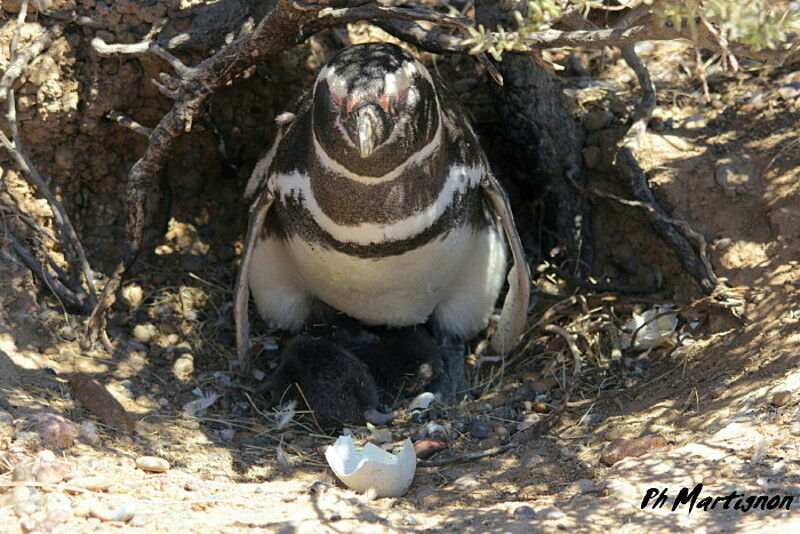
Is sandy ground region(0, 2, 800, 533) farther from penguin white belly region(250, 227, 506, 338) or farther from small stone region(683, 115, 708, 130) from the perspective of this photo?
penguin white belly region(250, 227, 506, 338)

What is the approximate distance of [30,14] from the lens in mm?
3455

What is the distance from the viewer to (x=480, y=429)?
3.18 metres

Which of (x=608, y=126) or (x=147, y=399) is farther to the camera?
(x=608, y=126)

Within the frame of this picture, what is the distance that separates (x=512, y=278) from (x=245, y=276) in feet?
3.28

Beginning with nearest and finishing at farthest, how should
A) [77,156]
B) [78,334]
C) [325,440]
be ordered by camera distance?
[325,440] → [78,334] → [77,156]

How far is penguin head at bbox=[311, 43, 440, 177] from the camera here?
2.95 meters

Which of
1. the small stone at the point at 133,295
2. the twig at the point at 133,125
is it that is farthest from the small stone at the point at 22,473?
the small stone at the point at 133,295

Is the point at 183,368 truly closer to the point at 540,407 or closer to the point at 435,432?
the point at 435,432

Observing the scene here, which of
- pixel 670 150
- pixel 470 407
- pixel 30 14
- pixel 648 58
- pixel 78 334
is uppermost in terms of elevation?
pixel 30 14

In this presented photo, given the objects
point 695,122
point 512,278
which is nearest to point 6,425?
point 512,278

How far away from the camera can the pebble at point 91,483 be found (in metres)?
2.26

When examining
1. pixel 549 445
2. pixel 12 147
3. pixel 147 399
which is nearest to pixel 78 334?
pixel 147 399

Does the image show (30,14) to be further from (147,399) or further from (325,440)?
(325,440)

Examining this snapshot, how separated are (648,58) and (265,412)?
2.32 m
